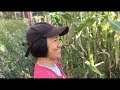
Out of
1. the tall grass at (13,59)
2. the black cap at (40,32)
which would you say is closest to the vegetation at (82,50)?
the tall grass at (13,59)

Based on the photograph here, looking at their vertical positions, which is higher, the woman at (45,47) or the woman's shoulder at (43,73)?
the woman at (45,47)

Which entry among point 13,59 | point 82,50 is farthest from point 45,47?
point 82,50

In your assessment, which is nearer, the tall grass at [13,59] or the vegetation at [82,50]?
the tall grass at [13,59]

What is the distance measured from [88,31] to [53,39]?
1.65 metres

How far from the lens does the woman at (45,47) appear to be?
5.11 feet

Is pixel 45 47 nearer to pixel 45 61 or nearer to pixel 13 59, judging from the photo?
pixel 45 61

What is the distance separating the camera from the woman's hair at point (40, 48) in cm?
155

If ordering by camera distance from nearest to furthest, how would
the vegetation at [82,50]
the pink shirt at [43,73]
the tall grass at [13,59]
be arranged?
the pink shirt at [43,73]
the tall grass at [13,59]
the vegetation at [82,50]

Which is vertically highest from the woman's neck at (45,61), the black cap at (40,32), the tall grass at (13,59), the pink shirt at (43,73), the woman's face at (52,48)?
the black cap at (40,32)

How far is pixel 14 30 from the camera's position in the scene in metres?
4.15

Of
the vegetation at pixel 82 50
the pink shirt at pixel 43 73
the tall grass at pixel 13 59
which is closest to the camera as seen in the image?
the pink shirt at pixel 43 73

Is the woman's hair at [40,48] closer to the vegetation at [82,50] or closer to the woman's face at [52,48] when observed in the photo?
the woman's face at [52,48]
